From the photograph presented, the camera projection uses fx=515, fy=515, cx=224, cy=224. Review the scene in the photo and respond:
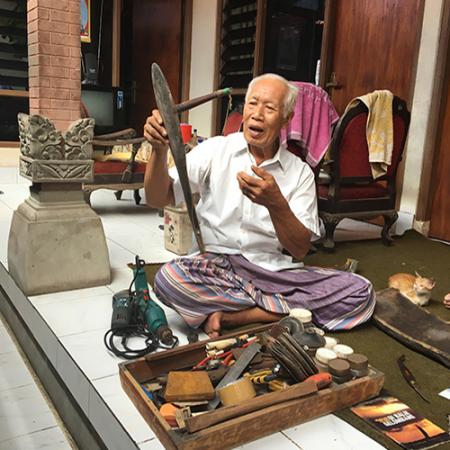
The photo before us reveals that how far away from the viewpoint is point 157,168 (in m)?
1.67

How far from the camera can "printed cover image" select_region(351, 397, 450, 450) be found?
1.30m

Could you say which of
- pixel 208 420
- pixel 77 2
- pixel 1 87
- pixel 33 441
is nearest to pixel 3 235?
pixel 77 2

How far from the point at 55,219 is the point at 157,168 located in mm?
725

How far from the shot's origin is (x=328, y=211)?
3188 millimetres

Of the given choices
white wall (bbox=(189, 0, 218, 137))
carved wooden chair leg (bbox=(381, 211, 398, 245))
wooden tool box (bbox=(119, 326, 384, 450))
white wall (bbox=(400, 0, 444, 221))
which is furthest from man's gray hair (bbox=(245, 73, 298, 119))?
white wall (bbox=(189, 0, 218, 137))

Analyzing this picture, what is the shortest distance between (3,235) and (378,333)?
88.1 inches

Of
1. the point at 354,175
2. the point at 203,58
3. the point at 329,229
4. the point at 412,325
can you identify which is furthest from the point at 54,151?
the point at 203,58

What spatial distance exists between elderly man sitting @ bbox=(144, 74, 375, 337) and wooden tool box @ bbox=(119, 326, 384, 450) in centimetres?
30

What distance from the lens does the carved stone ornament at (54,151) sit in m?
2.11

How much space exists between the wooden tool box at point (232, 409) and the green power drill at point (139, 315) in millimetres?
186

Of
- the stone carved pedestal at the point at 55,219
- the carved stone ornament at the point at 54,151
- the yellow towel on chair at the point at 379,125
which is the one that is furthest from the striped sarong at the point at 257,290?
the yellow towel on chair at the point at 379,125

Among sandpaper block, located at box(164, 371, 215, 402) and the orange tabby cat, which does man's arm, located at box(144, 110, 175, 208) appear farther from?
the orange tabby cat

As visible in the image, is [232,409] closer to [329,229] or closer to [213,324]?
[213,324]

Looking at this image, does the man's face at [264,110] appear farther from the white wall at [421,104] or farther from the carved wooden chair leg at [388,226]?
the white wall at [421,104]
